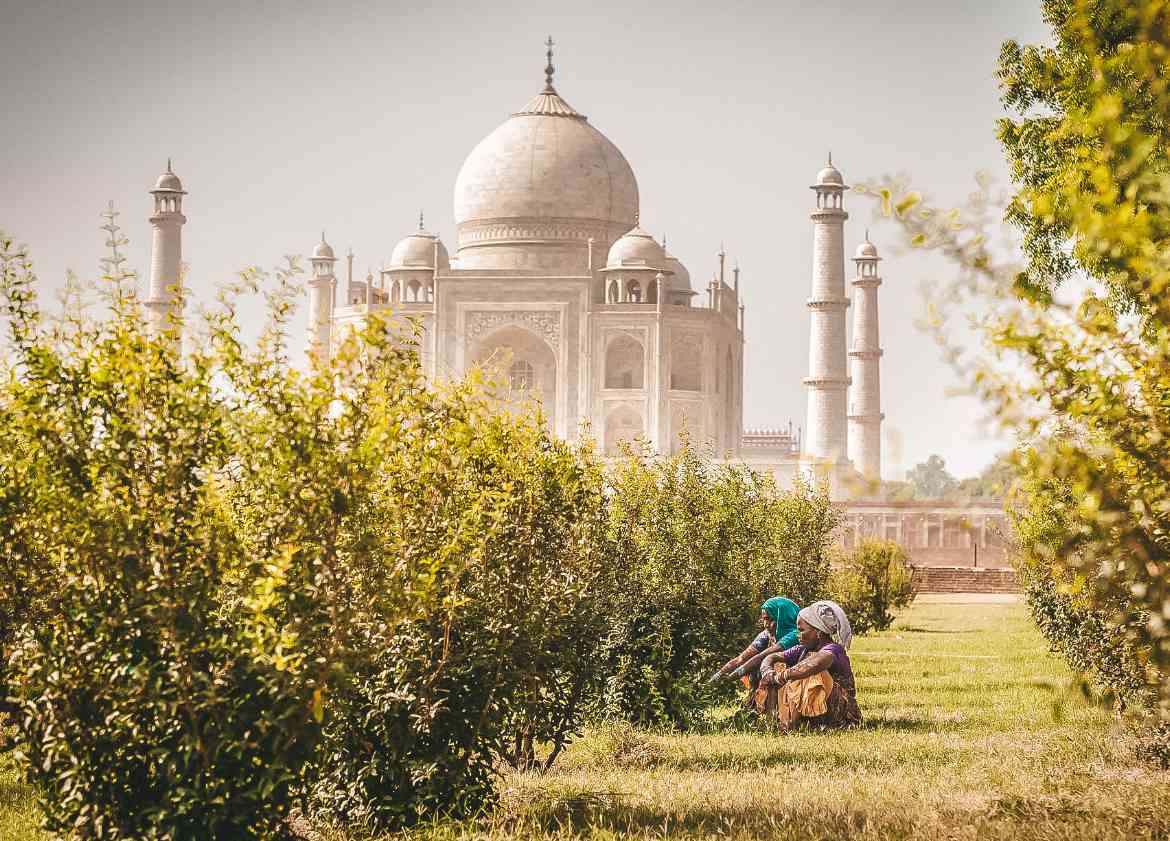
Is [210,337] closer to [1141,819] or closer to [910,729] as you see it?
[1141,819]

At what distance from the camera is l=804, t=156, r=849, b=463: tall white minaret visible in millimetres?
29438

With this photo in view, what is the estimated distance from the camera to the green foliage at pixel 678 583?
625 centimetres

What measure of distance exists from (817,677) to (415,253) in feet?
87.4

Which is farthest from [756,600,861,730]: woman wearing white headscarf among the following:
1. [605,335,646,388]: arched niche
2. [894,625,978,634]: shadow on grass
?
[605,335,646,388]: arched niche

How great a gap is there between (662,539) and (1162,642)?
4838mm

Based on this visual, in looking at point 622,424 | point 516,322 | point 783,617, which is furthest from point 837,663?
point 516,322

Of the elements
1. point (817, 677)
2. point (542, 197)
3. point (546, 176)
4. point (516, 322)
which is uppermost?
point (546, 176)

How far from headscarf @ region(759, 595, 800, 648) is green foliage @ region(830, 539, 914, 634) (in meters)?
5.91

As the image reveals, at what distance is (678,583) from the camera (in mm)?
6773

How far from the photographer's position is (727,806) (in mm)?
4051

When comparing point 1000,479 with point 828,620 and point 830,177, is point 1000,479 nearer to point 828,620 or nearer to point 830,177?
point 828,620

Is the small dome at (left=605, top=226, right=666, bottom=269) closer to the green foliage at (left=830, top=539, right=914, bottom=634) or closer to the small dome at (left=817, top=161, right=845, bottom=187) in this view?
the small dome at (left=817, top=161, right=845, bottom=187)

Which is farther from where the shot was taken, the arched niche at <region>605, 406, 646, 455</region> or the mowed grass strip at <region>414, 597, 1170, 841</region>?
the arched niche at <region>605, 406, 646, 455</region>

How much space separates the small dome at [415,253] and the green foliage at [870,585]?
1795 centimetres
